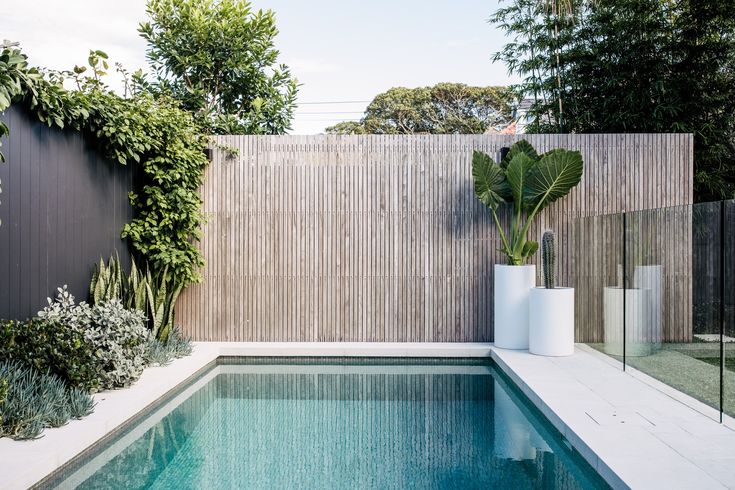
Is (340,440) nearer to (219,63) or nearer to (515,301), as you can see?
(515,301)

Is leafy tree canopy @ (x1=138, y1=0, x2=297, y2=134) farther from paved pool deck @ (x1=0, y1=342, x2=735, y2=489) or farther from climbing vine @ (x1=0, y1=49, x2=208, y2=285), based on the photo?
paved pool deck @ (x1=0, y1=342, x2=735, y2=489)

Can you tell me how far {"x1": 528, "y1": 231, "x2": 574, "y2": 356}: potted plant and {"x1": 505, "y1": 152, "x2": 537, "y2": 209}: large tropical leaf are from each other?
2.37 ft

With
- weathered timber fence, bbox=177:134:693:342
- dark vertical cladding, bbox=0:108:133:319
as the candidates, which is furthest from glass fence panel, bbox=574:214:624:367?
dark vertical cladding, bbox=0:108:133:319

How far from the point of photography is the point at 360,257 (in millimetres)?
8023

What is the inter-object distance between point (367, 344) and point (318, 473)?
3961mm

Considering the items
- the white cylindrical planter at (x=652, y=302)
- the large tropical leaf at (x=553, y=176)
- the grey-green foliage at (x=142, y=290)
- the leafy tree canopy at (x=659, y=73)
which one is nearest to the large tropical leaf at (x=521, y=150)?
the large tropical leaf at (x=553, y=176)

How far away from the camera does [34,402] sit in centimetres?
412

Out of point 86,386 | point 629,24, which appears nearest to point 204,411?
point 86,386

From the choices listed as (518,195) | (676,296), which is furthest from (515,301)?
(676,296)

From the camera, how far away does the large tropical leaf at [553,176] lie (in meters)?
7.15

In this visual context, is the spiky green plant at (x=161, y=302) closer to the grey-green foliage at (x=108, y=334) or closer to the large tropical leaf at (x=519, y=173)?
the grey-green foliage at (x=108, y=334)

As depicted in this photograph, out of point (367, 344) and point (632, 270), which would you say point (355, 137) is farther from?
point (632, 270)

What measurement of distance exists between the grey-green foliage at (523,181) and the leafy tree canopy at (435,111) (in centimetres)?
2035

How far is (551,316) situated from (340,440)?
324 centimetres
